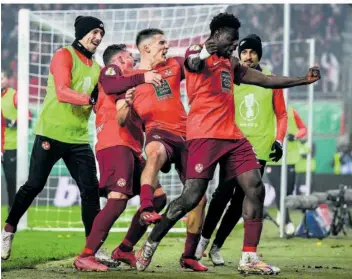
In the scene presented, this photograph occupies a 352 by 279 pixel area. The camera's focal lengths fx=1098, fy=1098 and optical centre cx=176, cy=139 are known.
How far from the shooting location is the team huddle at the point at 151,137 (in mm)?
7508

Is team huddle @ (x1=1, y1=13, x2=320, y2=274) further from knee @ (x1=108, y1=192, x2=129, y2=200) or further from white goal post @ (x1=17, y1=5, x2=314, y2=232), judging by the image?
white goal post @ (x1=17, y1=5, x2=314, y2=232)

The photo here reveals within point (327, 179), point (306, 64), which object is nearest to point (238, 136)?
point (327, 179)

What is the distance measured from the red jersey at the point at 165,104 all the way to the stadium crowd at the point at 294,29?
711 inches

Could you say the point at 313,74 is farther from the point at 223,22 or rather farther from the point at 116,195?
the point at 116,195

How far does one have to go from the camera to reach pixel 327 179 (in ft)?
78.1

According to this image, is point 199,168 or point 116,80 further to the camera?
point 116,80

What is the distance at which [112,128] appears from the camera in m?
8.02

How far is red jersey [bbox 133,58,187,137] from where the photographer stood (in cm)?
802

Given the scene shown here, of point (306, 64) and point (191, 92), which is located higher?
point (306, 64)

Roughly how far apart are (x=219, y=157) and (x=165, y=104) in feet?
2.45

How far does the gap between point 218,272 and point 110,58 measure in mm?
1920

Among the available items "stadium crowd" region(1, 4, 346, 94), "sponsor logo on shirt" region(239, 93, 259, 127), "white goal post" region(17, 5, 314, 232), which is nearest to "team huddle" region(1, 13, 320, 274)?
"sponsor logo on shirt" region(239, 93, 259, 127)

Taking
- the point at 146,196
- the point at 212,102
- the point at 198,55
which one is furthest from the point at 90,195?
the point at 198,55

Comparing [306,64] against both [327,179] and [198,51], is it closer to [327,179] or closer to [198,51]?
[327,179]
